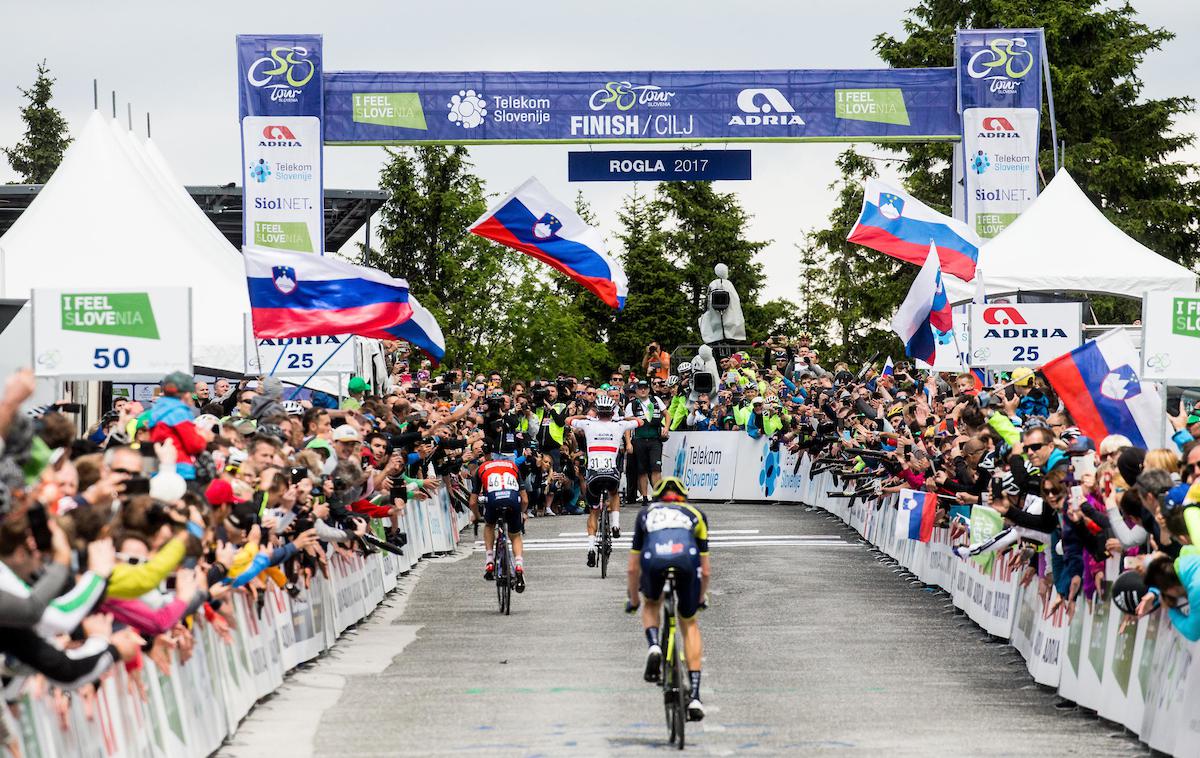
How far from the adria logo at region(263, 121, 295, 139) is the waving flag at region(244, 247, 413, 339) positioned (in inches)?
387

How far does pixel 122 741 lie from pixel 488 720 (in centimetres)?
372

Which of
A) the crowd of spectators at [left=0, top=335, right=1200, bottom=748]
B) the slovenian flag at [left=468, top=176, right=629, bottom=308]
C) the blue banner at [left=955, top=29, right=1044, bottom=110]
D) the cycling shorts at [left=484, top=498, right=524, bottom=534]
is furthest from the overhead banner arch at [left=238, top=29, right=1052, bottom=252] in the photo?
the cycling shorts at [left=484, top=498, right=524, bottom=534]

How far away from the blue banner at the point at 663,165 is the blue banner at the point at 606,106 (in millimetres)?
234

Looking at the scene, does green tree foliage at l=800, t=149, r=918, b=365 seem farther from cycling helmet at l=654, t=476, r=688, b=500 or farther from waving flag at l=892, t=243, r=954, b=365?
cycling helmet at l=654, t=476, r=688, b=500

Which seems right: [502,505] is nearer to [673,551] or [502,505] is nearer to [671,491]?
[671,491]

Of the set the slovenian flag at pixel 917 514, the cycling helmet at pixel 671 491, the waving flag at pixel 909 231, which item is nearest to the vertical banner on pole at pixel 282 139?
the waving flag at pixel 909 231

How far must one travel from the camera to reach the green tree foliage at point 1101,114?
197 ft

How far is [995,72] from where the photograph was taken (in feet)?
102

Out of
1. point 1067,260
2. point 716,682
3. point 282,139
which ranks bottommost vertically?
point 716,682

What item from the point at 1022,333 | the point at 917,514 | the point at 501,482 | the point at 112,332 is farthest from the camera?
the point at 1022,333

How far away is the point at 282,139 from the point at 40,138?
70.0 m

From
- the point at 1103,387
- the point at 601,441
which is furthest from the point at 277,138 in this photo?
the point at 1103,387

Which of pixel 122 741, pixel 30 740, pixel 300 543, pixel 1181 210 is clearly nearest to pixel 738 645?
pixel 300 543

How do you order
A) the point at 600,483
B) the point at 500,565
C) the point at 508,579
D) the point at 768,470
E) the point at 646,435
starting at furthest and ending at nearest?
the point at 768,470 < the point at 646,435 < the point at 600,483 < the point at 500,565 < the point at 508,579
